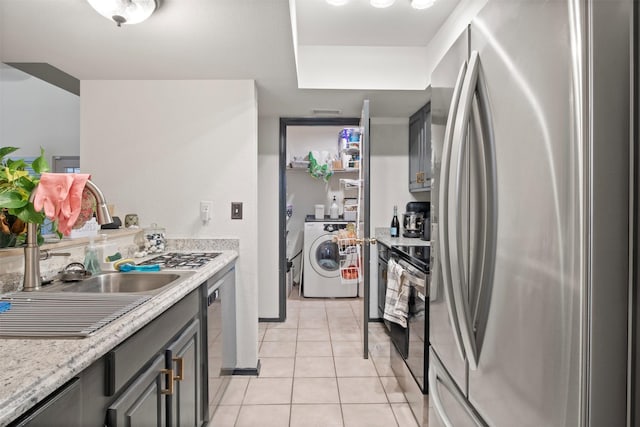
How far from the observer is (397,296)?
223 cm

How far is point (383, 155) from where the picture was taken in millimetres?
3449

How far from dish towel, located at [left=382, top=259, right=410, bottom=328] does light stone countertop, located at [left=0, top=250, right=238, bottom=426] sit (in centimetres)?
153

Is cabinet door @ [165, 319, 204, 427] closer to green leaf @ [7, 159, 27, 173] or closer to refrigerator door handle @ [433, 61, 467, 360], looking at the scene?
green leaf @ [7, 159, 27, 173]

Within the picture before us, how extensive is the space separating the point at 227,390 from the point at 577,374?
6.99 ft

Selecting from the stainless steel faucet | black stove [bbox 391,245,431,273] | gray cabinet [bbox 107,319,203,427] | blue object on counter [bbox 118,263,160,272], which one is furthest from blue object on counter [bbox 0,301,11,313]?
black stove [bbox 391,245,431,273]

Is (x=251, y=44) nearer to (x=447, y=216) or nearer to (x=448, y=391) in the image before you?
(x=447, y=216)

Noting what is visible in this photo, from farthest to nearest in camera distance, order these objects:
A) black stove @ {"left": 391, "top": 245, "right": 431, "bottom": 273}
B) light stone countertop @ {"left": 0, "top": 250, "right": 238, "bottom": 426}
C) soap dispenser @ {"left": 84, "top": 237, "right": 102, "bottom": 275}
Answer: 1. black stove @ {"left": 391, "top": 245, "right": 431, "bottom": 273}
2. soap dispenser @ {"left": 84, "top": 237, "right": 102, "bottom": 275}
3. light stone countertop @ {"left": 0, "top": 250, "right": 238, "bottom": 426}

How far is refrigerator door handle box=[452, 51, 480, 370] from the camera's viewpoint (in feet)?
2.38

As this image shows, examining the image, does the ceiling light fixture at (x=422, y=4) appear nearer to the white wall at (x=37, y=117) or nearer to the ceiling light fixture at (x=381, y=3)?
the ceiling light fixture at (x=381, y=3)

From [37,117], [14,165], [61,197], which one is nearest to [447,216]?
[61,197]

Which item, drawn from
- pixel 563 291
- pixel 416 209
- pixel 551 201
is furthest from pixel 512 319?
pixel 416 209

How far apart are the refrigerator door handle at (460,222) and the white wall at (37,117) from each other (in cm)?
371

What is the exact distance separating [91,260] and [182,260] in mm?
477

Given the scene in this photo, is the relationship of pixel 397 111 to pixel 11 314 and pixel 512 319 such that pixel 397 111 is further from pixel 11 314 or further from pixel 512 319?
pixel 11 314
